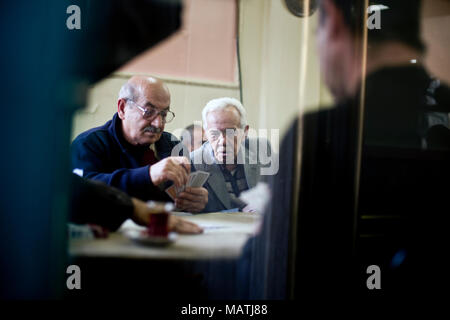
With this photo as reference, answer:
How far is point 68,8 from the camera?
3.76ft

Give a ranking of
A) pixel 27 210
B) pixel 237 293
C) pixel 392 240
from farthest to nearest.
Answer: pixel 392 240
pixel 237 293
pixel 27 210

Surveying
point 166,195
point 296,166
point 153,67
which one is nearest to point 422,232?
point 296,166

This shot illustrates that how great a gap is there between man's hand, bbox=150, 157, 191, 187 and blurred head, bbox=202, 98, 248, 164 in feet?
0.33

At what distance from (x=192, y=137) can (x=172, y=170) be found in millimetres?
113

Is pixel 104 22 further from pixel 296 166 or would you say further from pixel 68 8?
pixel 296 166

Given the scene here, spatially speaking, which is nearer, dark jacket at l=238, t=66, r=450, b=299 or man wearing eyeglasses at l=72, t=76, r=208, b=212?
man wearing eyeglasses at l=72, t=76, r=208, b=212

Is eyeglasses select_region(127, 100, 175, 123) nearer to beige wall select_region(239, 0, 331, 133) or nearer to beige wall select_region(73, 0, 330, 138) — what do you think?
beige wall select_region(73, 0, 330, 138)

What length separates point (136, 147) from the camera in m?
1.19

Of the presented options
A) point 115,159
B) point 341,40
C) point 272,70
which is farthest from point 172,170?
point 341,40

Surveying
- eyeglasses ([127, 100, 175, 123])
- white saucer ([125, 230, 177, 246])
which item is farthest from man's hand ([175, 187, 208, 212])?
eyeglasses ([127, 100, 175, 123])

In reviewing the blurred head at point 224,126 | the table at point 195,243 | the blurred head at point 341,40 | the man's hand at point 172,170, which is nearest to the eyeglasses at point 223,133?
the blurred head at point 224,126

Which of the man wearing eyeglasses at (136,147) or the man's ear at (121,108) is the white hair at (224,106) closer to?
the man wearing eyeglasses at (136,147)

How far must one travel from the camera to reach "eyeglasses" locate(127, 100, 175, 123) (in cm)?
118
